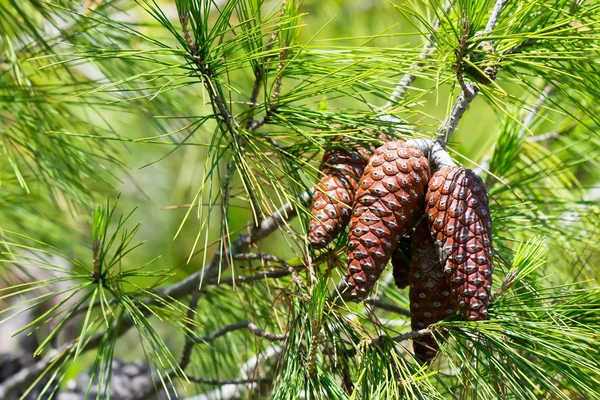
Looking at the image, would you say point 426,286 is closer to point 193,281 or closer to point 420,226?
point 420,226

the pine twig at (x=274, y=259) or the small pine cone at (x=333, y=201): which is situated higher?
the small pine cone at (x=333, y=201)

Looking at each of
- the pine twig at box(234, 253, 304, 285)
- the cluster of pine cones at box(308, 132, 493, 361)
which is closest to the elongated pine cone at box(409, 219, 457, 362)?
the cluster of pine cones at box(308, 132, 493, 361)

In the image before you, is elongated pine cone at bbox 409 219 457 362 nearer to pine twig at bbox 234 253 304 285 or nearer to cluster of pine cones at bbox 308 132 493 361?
cluster of pine cones at bbox 308 132 493 361

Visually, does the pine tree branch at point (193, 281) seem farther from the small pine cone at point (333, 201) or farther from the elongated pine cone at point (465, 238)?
the elongated pine cone at point (465, 238)

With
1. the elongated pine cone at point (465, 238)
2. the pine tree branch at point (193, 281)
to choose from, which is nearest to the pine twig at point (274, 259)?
the pine tree branch at point (193, 281)

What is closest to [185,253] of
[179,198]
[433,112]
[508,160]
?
[179,198]

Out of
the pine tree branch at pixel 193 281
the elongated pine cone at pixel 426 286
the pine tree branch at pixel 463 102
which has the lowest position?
the pine tree branch at pixel 193 281

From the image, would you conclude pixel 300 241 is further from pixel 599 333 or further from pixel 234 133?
pixel 599 333
